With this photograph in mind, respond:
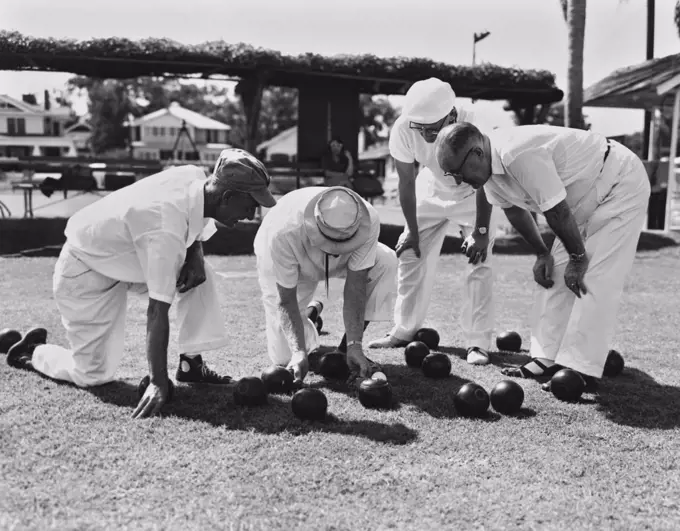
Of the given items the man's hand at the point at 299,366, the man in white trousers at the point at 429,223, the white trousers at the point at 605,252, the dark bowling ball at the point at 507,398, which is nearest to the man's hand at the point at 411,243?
the man in white trousers at the point at 429,223

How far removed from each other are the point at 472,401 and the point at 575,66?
1517 centimetres

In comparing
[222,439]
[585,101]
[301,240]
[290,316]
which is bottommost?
[222,439]

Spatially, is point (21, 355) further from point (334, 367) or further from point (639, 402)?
point (639, 402)

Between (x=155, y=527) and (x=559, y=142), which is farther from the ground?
(x=559, y=142)

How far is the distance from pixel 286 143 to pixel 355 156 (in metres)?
58.1

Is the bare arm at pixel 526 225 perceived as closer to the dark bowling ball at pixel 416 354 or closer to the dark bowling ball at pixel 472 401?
the dark bowling ball at pixel 416 354

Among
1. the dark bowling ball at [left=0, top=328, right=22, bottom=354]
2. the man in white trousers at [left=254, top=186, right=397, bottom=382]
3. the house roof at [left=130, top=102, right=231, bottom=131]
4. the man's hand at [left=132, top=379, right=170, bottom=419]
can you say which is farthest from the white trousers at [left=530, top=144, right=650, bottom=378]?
the house roof at [left=130, top=102, right=231, bottom=131]

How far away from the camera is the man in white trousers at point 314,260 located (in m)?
5.05

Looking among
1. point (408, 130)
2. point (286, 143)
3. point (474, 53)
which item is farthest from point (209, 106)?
point (408, 130)

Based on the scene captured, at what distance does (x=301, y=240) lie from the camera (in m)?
5.46

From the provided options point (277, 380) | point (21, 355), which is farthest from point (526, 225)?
point (21, 355)

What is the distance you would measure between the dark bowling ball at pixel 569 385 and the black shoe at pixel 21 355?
3.96m

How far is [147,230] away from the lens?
15.8 feet

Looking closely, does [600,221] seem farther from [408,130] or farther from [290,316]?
[290,316]
